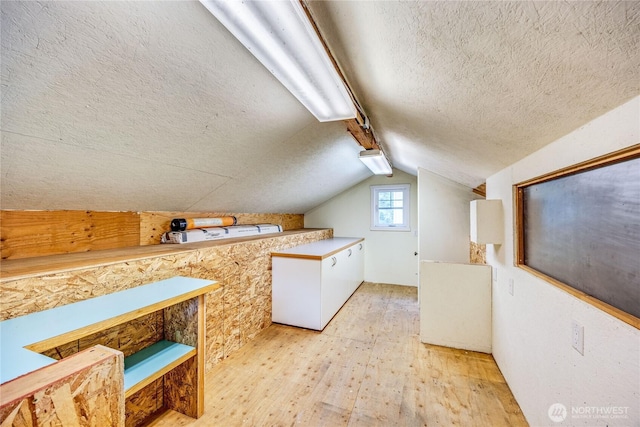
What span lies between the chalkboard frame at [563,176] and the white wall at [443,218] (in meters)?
1.85

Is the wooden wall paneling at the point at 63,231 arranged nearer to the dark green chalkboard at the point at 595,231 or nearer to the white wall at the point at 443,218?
the dark green chalkboard at the point at 595,231

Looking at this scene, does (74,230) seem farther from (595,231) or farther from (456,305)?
(456,305)

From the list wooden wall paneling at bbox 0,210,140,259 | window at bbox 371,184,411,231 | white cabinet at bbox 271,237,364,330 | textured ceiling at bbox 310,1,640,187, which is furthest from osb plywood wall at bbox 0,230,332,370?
window at bbox 371,184,411,231

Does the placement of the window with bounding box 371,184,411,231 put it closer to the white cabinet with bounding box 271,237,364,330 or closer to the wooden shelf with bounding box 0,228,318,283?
Answer: the white cabinet with bounding box 271,237,364,330

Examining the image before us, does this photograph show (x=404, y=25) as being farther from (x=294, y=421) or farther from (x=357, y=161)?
(x=357, y=161)

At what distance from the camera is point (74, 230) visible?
1812 mm

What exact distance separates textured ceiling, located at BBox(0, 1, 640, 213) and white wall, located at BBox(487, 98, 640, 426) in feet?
0.32

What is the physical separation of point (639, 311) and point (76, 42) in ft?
7.15

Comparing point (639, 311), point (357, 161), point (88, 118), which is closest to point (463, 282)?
point (639, 311)

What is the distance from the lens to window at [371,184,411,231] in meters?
4.90

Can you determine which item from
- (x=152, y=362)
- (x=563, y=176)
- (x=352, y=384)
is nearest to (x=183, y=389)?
(x=152, y=362)

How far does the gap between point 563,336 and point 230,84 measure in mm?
2157

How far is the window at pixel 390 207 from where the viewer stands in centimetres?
490

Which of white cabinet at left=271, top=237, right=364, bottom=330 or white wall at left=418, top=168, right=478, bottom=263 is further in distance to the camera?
white wall at left=418, top=168, right=478, bottom=263
